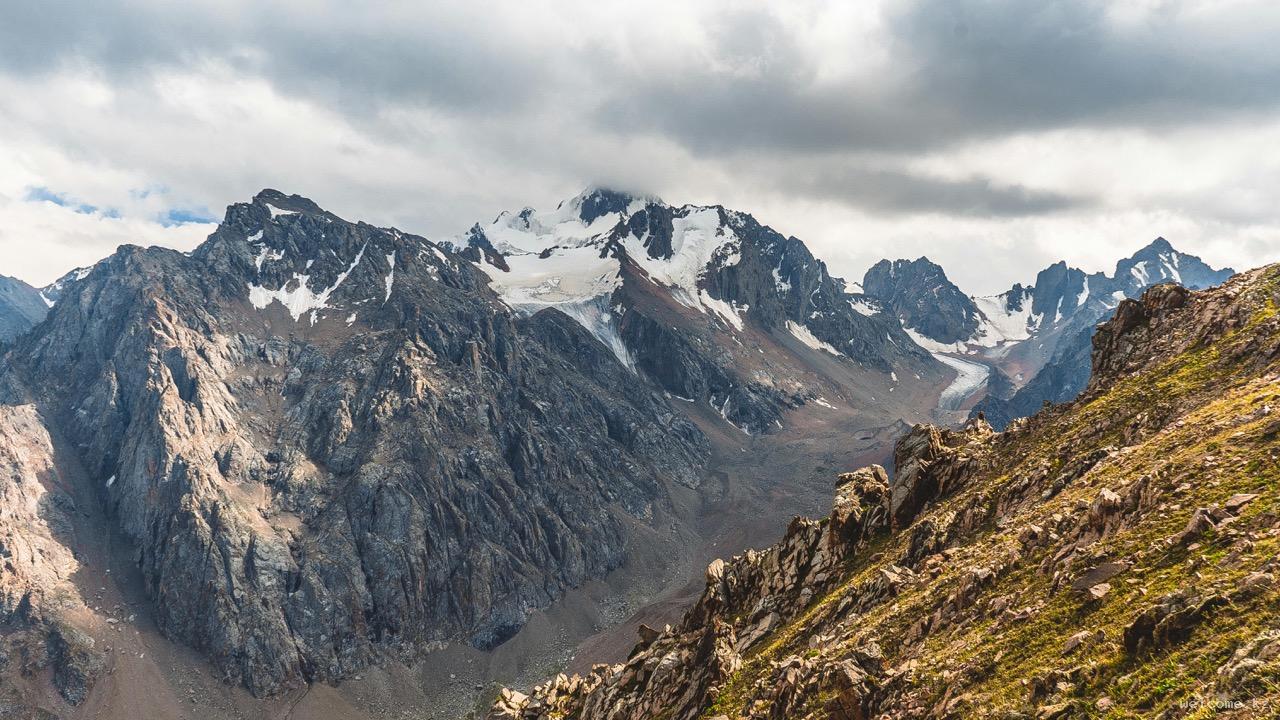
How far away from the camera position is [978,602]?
2831 cm

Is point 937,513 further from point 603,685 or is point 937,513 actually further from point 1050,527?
point 603,685

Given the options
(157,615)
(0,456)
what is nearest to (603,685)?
(157,615)

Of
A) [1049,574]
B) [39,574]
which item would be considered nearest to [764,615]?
[1049,574]

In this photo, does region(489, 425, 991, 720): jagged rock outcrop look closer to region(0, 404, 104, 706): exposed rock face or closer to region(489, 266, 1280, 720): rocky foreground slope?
region(489, 266, 1280, 720): rocky foreground slope

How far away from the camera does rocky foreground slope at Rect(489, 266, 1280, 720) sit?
1864 cm

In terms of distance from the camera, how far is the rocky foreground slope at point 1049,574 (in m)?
18.6

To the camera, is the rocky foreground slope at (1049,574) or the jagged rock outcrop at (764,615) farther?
the jagged rock outcrop at (764,615)

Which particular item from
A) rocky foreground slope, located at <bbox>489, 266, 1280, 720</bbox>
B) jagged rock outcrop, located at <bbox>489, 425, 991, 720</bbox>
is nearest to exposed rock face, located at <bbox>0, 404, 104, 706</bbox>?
jagged rock outcrop, located at <bbox>489, 425, 991, 720</bbox>

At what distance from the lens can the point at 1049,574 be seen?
26547mm

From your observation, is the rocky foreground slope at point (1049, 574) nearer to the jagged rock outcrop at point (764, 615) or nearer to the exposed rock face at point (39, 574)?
the jagged rock outcrop at point (764, 615)

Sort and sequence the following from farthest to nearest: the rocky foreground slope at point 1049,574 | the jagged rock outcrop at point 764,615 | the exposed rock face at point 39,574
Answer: the exposed rock face at point 39,574 < the jagged rock outcrop at point 764,615 < the rocky foreground slope at point 1049,574

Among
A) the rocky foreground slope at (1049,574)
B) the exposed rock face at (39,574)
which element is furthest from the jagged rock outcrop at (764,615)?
the exposed rock face at (39,574)

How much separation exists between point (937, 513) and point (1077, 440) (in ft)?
29.6

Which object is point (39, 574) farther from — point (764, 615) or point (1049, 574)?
point (1049, 574)
